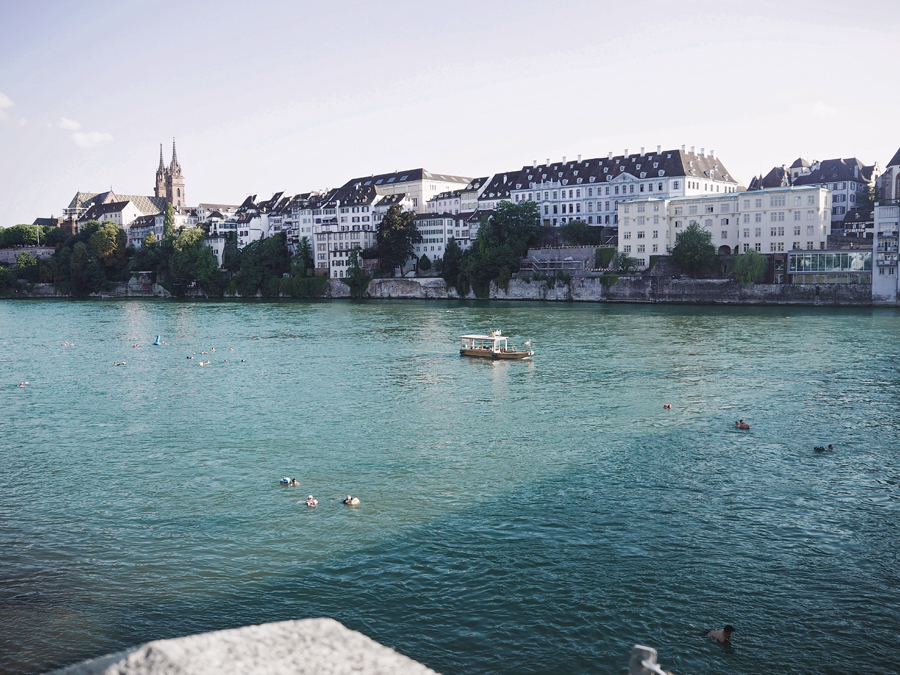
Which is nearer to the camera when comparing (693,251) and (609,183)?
(693,251)

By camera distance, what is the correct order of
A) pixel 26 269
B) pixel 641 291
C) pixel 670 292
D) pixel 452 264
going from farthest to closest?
pixel 26 269 < pixel 452 264 < pixel 641 291 < pixel 670 292

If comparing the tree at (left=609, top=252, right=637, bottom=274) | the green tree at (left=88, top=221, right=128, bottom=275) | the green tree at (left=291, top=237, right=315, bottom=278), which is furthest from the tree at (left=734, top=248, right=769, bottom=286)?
the green tree at (left=88, top=221, right=128, bottom=275)

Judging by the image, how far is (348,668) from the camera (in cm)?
595

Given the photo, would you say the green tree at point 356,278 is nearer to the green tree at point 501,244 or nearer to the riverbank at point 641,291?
the riverbank at point 641,291

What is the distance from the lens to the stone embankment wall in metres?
90.5

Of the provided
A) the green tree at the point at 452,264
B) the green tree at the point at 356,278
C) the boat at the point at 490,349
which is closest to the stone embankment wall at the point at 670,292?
the green tree at the point at 452,264

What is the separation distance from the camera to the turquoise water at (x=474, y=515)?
13.2 m

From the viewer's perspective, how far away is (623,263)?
106 m

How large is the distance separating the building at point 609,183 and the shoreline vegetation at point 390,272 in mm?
8173

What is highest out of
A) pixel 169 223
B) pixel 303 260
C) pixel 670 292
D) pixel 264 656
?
pixel 169 223

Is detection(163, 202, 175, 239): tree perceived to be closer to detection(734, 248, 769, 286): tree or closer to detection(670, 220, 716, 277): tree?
detection(670, 220, 716, 277): tree

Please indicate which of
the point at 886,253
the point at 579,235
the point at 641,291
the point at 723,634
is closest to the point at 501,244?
the point at 579,235

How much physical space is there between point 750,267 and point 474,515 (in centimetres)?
8382

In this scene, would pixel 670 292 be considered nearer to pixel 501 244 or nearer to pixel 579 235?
pixel 579 235
